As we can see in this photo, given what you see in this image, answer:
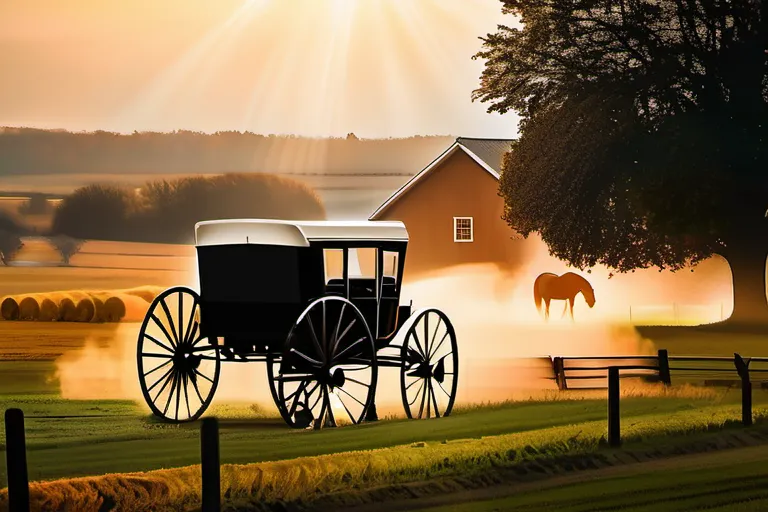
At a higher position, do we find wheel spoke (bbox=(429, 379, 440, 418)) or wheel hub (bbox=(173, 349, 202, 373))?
wheel hub (bbox=(173, 349, 202, 373))

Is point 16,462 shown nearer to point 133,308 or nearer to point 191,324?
point 191,324

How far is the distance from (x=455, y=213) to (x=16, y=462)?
34898 millimetres

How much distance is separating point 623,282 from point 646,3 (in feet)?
32.7

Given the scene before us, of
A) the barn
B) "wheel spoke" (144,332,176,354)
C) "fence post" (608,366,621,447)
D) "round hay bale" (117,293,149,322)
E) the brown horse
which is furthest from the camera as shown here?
the barn

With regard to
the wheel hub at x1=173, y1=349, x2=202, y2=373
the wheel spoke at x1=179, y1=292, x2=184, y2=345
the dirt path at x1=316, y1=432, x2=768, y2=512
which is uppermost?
the wheel spoke at x1=179, y1=292, x2=184, y2=345

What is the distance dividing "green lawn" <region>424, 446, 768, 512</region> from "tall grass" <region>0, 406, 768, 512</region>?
71cm

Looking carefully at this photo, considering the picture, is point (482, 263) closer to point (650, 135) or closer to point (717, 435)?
point (650, 135)

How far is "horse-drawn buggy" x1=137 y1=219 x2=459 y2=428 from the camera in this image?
15.2 m

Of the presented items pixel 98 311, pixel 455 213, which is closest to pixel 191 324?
pixel 98 311

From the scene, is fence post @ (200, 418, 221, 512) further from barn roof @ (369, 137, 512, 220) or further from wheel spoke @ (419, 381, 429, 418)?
barn roof @ (369, 137, 512, 220)

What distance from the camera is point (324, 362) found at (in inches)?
593

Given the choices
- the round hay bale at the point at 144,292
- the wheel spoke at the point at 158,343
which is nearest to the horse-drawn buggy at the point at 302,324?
the wheel spoke at the point at 158,343

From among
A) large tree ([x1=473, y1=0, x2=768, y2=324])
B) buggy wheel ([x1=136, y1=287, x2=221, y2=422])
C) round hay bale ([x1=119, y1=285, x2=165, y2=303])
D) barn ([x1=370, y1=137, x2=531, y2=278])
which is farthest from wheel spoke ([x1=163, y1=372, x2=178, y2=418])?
barn ([x1=370, y1=137, x2=531, y2=278])

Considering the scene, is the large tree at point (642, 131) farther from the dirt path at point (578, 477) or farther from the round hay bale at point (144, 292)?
the dirt path at point (578, 477)
